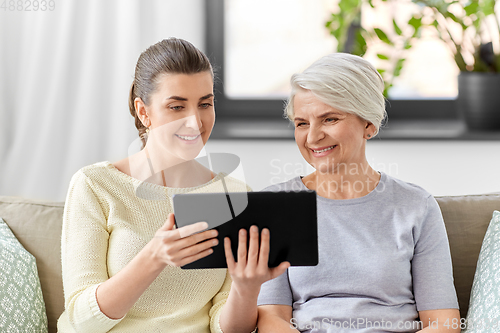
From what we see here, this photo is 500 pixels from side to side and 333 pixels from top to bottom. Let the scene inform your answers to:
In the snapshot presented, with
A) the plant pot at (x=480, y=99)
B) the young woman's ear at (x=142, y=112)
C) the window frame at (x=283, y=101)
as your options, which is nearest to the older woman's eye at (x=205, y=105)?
the young woman's ear at (x=142, y=112)

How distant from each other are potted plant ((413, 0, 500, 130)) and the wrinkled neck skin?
914mm

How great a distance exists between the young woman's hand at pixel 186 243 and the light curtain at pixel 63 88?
927 millimetres

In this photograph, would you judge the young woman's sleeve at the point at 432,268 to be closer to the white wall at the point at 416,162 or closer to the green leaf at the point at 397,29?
the white wall at the point at 416,162

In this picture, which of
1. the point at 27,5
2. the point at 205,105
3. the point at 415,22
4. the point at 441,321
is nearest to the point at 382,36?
the point at 415,22

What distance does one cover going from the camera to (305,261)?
1002 mm

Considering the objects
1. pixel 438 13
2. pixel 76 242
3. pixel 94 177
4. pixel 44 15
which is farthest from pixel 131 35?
pixel 438 13

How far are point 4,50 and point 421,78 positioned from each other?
5.44 feet

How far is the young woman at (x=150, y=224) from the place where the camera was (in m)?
1.08

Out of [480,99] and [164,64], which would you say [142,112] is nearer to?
[164,64]

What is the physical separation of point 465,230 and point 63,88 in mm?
1432

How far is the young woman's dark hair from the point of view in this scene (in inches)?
46.7

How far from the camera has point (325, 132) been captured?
117 cm

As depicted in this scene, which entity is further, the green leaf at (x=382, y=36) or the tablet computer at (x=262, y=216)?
the green leaf at (x=382, y=36)

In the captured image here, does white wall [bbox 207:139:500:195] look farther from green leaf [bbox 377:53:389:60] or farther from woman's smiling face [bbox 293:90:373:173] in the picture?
woman's smiling face [bbox 293:90:373:173]
